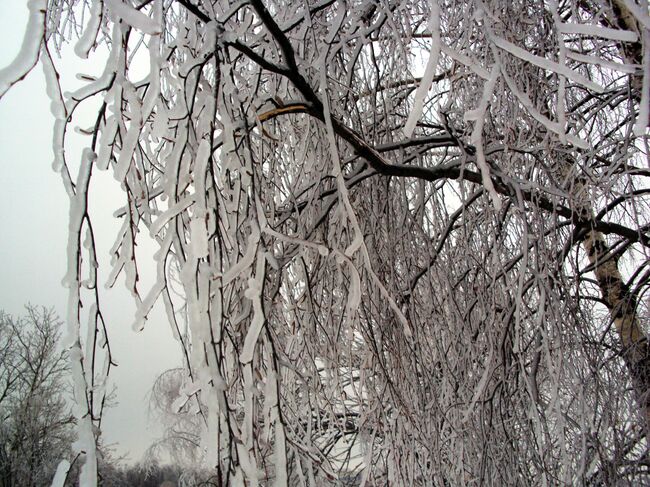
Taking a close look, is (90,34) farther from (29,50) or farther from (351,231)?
(351,231)

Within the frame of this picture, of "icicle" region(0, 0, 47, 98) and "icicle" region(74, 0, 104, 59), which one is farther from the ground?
"icicle" region(74, 0, 104, 59)

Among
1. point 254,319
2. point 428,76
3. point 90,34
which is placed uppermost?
point 90,34

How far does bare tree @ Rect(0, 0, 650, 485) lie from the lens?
681mm

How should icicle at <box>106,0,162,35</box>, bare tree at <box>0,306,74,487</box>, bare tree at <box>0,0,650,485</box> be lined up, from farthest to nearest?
bare tree at <box>0,306,74,487</box> → bare tree at <box>0,0,650,485</box> → icicle at <box>106,0,162,35</box>

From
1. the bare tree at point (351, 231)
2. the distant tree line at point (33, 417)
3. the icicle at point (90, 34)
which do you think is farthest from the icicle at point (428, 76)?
the distant tree line at point (33, 417)

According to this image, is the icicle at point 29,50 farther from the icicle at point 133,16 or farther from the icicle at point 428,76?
the icicle at point 428,76

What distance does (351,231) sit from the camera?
1602 millimetres

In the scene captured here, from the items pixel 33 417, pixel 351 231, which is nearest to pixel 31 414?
pixel 33 417

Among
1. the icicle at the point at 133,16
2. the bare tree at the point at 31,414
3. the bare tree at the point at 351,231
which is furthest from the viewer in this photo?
the bare tree at the point at 31,414

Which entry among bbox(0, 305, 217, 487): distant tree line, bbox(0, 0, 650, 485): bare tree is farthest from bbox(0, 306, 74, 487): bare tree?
bbox(0, 0, 650, 485): bare tree

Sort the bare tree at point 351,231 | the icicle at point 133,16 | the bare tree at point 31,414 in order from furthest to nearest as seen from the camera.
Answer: the bare tree at point 31,414
the bare tree at point 351,231
the icicle at point 133,16

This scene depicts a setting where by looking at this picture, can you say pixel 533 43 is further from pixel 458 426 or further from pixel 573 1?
pixel 458 426

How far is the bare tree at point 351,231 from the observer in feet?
2.23

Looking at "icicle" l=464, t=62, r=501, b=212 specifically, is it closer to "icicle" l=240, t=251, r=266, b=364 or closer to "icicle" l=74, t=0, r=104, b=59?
"icicle" l=240, t=251, r=266, b=364
